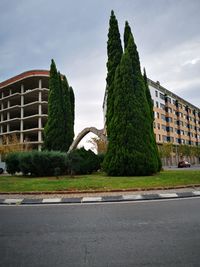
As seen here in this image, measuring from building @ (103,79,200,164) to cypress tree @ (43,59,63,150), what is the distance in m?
36.6

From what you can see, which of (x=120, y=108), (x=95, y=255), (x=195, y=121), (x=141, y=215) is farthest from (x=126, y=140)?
(x=195, y=121)

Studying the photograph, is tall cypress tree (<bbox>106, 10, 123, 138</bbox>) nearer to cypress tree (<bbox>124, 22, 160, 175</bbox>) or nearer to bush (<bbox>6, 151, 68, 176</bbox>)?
cypress tree (<bbox>124, 22, 160, 175</bbox>)

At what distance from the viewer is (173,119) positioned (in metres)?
72.7

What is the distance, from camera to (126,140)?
1909 centimetres

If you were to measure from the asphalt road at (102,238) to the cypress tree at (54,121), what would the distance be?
874 inches

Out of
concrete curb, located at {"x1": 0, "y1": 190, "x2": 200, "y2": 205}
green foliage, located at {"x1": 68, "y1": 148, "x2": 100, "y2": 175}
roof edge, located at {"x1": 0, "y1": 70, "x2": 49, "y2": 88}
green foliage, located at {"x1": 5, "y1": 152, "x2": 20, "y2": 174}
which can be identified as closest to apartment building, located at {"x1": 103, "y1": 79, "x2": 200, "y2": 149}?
roof edge, located at {"x1": 0, "y1": 70, "x2": 49, "y2": 88}

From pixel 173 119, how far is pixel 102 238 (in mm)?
71771

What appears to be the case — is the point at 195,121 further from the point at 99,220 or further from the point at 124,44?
the point at 99,220

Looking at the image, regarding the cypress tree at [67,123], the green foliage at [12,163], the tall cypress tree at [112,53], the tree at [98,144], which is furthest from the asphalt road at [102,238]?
the tree at [98,144]

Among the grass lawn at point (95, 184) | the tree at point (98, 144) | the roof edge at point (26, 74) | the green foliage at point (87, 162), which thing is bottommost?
the grass lawn at point (95, 184)

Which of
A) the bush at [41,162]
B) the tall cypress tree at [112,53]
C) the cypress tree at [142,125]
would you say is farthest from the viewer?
the tall cypress tree at [112,53]

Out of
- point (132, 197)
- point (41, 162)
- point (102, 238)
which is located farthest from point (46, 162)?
point (102, 238)

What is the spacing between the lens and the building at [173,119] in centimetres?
6485

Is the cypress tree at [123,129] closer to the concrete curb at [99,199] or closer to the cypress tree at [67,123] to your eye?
the concrete curb at [99,199]
